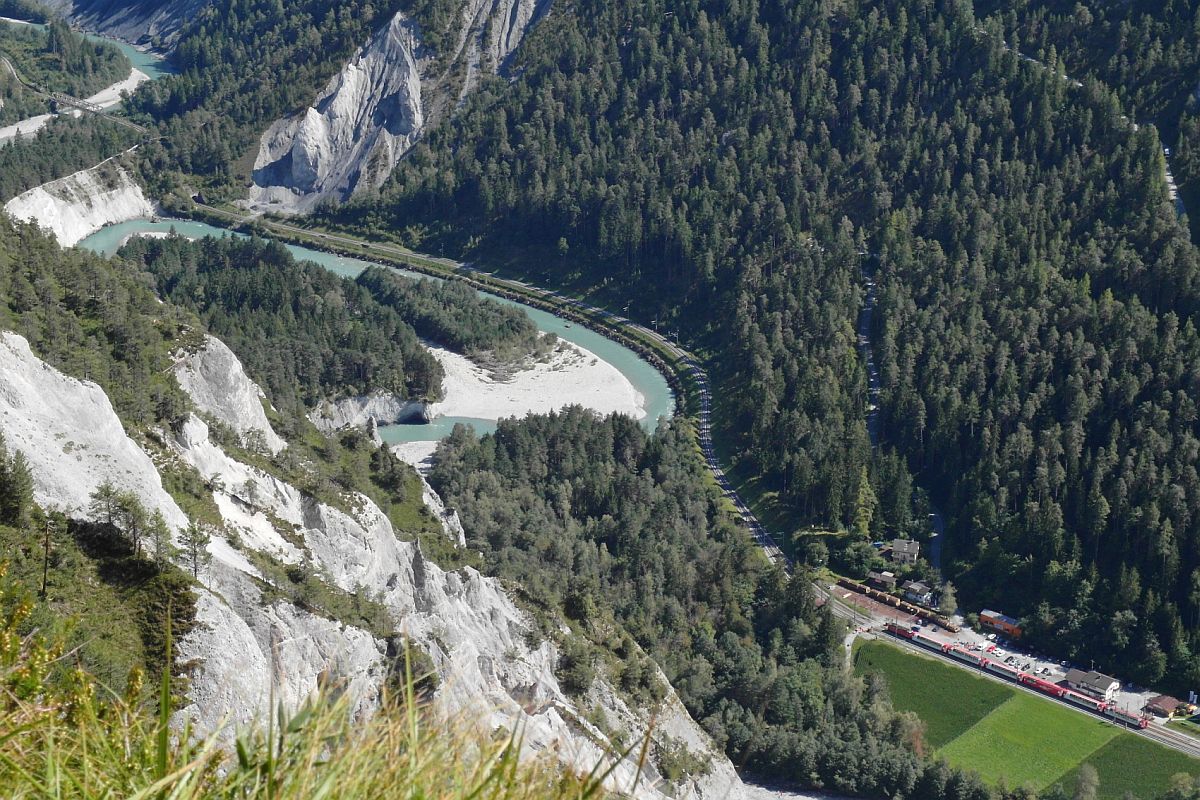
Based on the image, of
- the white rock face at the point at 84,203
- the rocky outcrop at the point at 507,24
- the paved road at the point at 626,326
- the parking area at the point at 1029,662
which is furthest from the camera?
the rocky outcrop at the point at 507,24

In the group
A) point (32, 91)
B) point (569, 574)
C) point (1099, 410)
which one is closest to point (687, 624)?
point (569, 574)

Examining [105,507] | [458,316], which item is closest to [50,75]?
[458,316]

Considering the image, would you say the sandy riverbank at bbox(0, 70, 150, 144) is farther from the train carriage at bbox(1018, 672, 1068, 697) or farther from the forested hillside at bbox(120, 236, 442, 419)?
the train carriage at bbox(1018, 672, 1068, 697)

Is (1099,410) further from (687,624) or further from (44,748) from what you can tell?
(44,748)

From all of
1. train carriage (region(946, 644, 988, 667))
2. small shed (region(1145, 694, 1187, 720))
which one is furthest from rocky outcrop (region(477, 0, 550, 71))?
small shed (region(1145, 694, 1187, 720))

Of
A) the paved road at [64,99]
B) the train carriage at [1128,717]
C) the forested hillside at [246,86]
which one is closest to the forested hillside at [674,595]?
the train carriage at [1128,717]

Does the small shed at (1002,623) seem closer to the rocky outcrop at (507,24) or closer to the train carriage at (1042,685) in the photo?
the train carriage at (1042,685)
